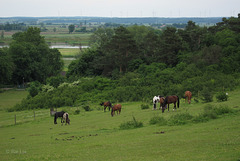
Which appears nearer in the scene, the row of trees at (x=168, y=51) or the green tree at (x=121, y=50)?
the row of trees at (x=168, y=51)

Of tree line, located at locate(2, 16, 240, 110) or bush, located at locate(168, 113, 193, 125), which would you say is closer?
bush, located at locate(168, 113, 193, 125)

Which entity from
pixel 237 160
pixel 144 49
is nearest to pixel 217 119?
pixel 237 160

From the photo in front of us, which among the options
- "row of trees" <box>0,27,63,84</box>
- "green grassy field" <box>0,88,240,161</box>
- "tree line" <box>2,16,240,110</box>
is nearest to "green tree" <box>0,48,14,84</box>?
"row of trees" <box>0,27,63,84</box>

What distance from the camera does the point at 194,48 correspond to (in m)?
61.4

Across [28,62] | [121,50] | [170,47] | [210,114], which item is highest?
[170,47]

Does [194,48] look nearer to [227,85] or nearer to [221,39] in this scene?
[221,39]

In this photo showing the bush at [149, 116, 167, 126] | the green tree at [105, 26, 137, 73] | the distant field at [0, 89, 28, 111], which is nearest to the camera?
the bush at [149, 116, 167, 126]

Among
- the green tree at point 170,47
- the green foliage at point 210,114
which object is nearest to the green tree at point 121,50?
the green tree at point 170,47

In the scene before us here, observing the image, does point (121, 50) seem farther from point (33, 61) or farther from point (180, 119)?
point (180, 119)

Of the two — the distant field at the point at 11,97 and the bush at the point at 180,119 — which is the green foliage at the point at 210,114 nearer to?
the bush at the point at 180,119

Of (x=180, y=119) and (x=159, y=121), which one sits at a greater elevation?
(x=180, y=119)

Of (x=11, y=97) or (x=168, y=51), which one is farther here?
(x=11, y=97)

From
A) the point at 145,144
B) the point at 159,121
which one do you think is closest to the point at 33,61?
the point at 159,121

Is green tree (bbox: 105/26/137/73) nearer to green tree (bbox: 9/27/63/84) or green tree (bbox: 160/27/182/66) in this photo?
green tree (bbox: 160/27/182/66)
